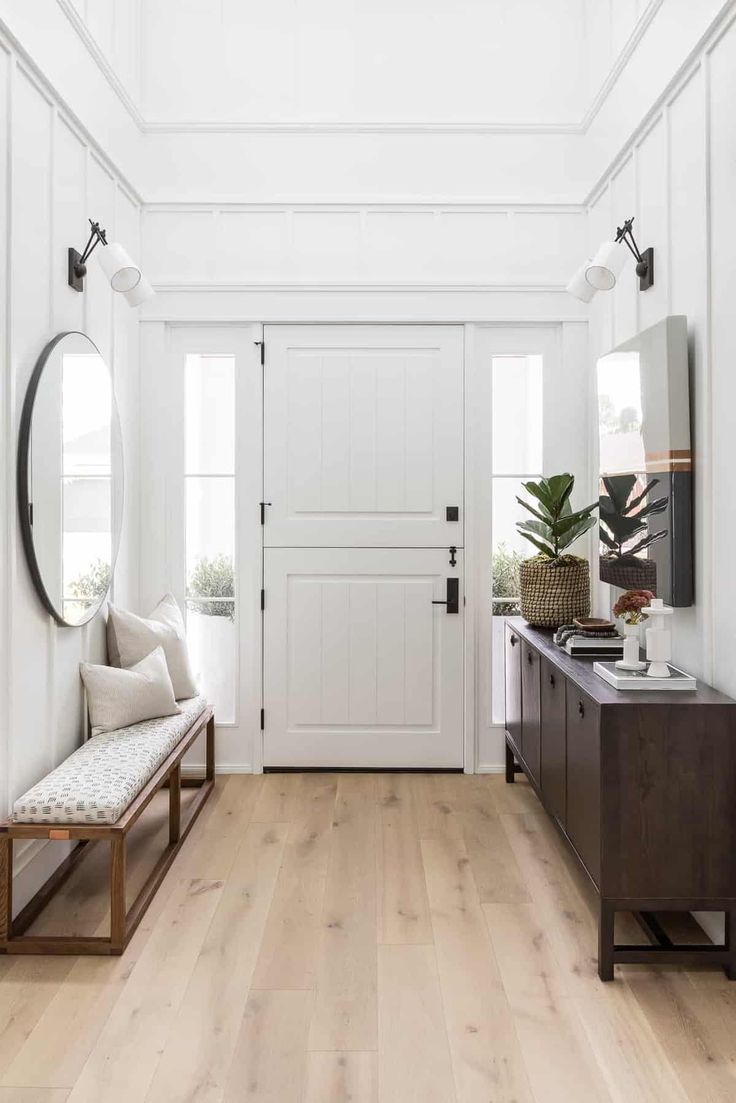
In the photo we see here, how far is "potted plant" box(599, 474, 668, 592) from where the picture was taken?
8.75ft

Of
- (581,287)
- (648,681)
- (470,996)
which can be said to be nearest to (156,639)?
(470,996)

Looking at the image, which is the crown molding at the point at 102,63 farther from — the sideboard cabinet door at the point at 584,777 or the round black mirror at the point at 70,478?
the sideboard cabinet door at the point at 584,777

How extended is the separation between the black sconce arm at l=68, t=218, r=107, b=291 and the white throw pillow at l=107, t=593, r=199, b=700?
1322 mm

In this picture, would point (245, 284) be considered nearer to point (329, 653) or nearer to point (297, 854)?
point (329, 653)

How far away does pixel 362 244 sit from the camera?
3725 millimetres

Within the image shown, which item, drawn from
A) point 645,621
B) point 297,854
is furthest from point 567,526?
point 297,854

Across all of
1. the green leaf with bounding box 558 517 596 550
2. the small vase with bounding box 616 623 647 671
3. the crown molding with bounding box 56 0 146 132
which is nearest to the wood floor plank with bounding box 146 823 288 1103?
the small vase with bounding box 616 623 647 671

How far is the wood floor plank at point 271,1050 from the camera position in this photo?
169 centimetres

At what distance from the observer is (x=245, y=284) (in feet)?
12.2

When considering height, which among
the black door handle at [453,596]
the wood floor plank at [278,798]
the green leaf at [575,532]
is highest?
the green leaf at [575,532]

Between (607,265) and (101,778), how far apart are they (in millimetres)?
2487

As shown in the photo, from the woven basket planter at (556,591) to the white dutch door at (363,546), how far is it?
0.52m

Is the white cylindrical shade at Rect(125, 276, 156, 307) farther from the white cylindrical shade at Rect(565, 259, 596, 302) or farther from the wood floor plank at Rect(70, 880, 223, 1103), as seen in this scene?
the wood floor plank at Rect(70, 880, 223, 1103)

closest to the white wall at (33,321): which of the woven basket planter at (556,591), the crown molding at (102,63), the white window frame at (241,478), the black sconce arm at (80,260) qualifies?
the black sconce arm at (80,260)
